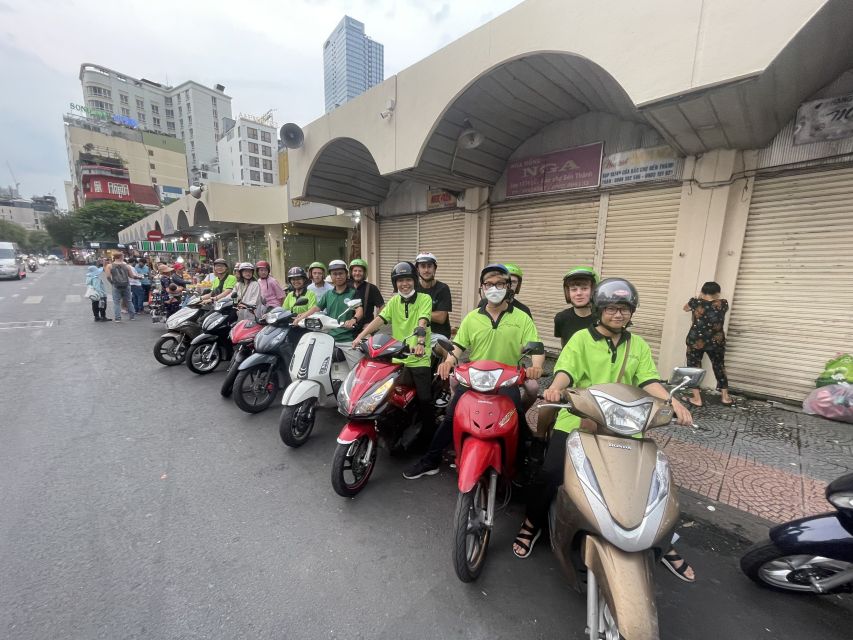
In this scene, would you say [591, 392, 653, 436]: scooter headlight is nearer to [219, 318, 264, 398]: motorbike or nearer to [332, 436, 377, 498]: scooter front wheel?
[332, 436, 377, 498]: scooter front wheel

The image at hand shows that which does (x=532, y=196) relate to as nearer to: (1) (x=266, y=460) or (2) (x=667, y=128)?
(2) (x=667, y=128)

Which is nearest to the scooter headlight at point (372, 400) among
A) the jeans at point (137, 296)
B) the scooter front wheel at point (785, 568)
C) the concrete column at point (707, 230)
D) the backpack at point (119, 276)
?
the scooter front wheel at point (785, 568)

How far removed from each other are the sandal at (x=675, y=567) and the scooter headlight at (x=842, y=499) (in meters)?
0.88

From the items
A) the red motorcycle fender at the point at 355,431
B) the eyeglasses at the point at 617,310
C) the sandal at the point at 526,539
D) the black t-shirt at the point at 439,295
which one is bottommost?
the sandal at the point at 526,539

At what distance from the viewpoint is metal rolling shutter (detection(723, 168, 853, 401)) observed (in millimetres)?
4176

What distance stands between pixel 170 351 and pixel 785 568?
25.8ft

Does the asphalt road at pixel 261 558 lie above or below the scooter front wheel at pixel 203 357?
below

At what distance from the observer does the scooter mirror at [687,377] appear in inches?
70.6

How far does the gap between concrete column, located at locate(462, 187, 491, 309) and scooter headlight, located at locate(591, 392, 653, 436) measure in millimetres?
6049

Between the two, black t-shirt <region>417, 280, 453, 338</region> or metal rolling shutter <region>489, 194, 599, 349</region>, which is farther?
metal rolling shutter <region>489, 194, 599, 349</region>

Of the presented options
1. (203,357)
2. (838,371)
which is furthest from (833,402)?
(203,357)

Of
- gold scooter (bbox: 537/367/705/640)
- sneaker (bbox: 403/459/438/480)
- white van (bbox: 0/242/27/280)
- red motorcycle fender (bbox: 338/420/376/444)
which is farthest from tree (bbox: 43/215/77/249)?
gold scooter (bbox: 537/367/705/640)

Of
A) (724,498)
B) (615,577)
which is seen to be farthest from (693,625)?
(724,498)

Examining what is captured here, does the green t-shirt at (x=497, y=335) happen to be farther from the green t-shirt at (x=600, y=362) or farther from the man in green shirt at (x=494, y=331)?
the green t-shirt at (x=600, y=362)
